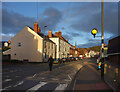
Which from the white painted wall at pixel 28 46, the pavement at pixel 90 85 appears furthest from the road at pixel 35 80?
the white painted wall at pixel 28 46

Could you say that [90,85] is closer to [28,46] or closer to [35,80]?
[35,80]

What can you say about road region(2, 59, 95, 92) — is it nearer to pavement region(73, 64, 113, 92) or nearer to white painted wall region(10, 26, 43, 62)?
pavement region(73, 64, 113, 92)

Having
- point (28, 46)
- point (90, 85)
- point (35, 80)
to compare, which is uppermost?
point (28, 46)

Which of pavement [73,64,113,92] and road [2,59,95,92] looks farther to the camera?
road [2,59,95,92]

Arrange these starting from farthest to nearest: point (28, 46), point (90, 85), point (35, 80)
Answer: point (28, 46) → point (35, 80) → point (90, 85)

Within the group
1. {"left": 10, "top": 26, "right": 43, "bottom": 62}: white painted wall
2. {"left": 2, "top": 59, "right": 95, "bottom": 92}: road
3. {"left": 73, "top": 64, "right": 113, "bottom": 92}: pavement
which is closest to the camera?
{"left": 73, "top": 64, "right": 113, "bottom": 92}: pavement

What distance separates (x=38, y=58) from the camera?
3497 centimetres

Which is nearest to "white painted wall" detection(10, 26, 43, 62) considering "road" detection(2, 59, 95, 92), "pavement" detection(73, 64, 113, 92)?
"road" detection(2, 59, 95, 92)

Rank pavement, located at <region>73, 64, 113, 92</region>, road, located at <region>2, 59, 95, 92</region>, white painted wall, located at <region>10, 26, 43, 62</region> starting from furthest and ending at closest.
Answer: white painted wall, located at <region>10, 26, 43, 62</region> → road, located at <region>2, 59, 95, 92</region> → pavement, located at <region>73, 64, 113, 92</region>

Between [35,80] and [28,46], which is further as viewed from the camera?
[28,46]

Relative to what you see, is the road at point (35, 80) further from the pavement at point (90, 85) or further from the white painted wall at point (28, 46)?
the white painted wall at point (28, 46)

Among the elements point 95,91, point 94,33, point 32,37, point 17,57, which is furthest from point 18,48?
point 95,91

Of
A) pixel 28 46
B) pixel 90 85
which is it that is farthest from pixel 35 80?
pixel 28 46

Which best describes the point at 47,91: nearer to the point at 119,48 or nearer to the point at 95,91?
the point at 95,91
